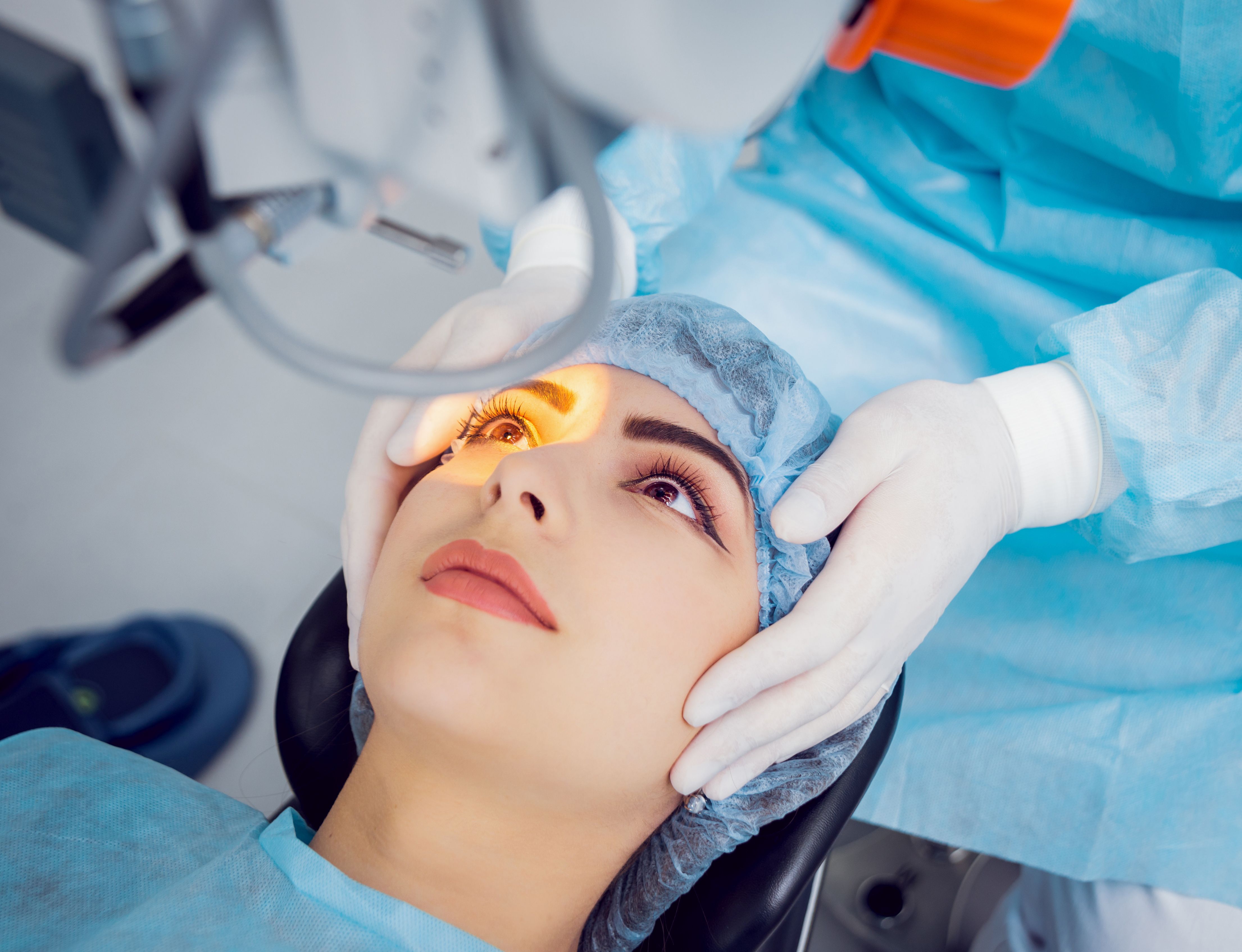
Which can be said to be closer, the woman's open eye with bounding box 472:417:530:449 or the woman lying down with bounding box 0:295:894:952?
the woman lying down with bounding box 0:295:894:952

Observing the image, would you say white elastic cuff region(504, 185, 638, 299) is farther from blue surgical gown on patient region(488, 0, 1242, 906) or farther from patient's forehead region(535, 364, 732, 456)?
patient's forehead region(535, 364, 732, 456)

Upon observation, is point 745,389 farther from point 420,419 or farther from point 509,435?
point 420,419

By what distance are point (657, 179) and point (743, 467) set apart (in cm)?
58

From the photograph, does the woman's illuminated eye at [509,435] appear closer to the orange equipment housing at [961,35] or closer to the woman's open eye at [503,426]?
the woman's open eye at [503,426]

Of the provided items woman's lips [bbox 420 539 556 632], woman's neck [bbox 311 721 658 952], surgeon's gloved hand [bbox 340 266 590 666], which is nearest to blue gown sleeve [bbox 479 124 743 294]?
surgeon's gloved hand [bbox 340 266 590 666]

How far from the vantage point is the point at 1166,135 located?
105cm

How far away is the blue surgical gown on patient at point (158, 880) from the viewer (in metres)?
0.82

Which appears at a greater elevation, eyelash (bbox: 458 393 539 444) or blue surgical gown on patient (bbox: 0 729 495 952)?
eyelash (bbox: 458 393 539 444)

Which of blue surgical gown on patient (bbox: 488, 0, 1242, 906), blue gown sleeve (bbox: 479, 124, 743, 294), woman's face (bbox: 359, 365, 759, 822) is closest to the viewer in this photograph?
woman's face (bbox: 359, 365, 759, 822)

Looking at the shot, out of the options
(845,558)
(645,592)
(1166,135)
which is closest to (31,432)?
(645,592)

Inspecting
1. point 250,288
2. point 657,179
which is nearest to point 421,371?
point 250,288

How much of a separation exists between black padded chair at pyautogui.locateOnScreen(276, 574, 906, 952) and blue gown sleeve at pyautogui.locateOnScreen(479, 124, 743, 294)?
0.69 m

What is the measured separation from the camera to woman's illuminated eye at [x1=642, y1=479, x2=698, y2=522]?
0.92 meters

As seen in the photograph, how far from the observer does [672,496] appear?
0.92 meters
